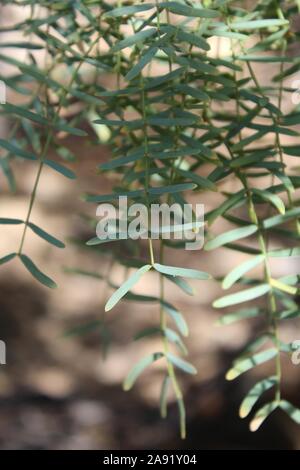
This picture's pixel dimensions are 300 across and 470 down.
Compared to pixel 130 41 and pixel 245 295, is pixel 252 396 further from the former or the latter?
pixel 130 41

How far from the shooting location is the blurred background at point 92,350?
2.66 ft

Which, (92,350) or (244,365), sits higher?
(92,350)

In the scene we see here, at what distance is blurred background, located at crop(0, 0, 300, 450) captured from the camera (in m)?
0.81

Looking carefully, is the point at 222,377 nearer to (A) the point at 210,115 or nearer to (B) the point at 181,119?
(A) the point at 210,115

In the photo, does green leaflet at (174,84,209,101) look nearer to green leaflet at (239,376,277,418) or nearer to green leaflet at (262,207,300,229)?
green leaflet at (262,207,300,229)

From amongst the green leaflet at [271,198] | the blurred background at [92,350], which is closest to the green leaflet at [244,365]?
the green leaflet at [271,198]

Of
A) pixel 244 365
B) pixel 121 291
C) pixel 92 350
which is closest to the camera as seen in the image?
pixel 121 291

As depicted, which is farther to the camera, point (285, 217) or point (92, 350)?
point (92, 350)

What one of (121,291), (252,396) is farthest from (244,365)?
(121,291)

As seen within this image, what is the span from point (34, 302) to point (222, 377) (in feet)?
0.91

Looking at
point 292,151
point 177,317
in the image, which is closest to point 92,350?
point 177,317

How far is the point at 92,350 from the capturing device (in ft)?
2.75

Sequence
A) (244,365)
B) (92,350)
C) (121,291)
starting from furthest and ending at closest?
(92,350) < (244,365) < (121,291)

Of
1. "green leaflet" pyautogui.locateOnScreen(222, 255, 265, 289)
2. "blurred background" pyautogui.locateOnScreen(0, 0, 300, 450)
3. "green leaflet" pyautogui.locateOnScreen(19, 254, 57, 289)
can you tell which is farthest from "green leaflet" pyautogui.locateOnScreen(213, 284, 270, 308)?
"blurred background" pyautogui.locateOnScreen(0, 0, 300, 450)
